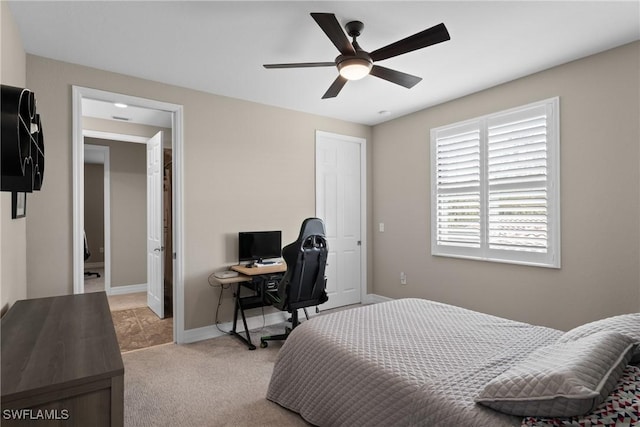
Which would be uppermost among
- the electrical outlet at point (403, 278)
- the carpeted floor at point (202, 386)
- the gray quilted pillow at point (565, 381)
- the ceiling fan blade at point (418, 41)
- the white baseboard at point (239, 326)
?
the ceiling fan blade at point (418, 41)

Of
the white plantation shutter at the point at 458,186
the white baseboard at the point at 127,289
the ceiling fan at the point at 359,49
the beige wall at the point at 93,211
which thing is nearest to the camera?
the ceiling fan at the point at 359,49

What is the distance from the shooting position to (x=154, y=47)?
2732 millimetres

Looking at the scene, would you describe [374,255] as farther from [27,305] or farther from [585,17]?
[27,305]

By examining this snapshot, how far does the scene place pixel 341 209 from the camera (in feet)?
15.9

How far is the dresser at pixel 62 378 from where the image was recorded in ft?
3.54

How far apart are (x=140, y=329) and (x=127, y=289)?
2.10m

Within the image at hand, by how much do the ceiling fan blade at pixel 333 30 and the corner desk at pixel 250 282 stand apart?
2207mm

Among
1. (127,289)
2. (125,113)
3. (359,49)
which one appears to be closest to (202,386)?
(359,49)

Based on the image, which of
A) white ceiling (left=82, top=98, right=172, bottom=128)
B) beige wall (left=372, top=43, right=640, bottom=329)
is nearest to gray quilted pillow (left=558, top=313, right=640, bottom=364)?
beige wall (left=372, top=43, right=640, bottom=329)

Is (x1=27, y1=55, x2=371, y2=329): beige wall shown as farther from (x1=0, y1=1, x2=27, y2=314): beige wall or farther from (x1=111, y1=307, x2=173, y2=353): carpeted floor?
(x1=111, y1=307, x2=173, y2=353): carpeted floor

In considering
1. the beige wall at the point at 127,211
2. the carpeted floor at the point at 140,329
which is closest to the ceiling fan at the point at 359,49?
the carpeted floor at the point at 140,329

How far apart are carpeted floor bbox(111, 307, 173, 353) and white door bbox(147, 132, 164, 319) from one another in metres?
0.14

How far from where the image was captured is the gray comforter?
1432 mm

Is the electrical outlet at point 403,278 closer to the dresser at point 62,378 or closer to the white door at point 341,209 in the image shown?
the white door at point 341,209
